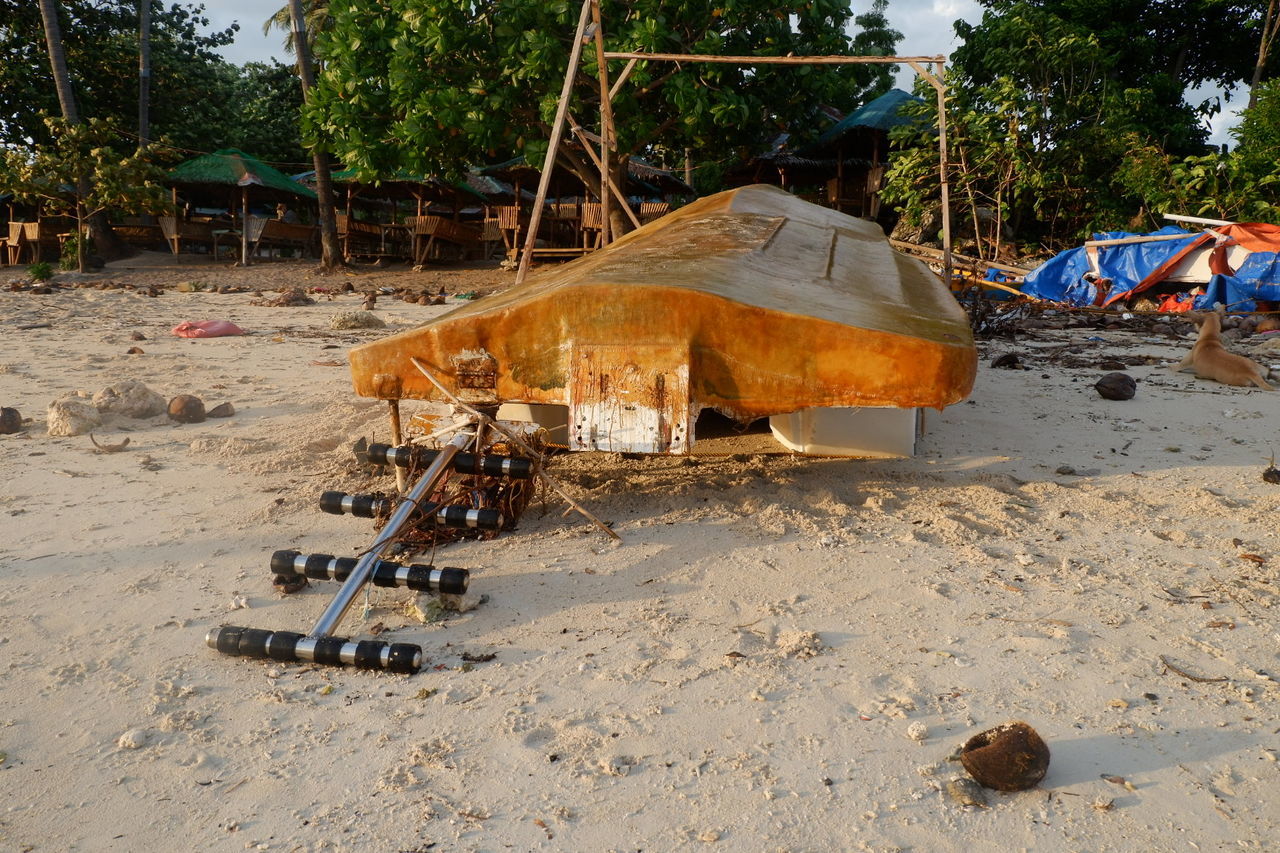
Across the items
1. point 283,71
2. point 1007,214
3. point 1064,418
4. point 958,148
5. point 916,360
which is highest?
point 283,71

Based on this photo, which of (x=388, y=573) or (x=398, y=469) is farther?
(x=398, y=469)

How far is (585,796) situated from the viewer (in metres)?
1.66

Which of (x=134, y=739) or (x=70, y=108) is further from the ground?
(x=70, y=108)

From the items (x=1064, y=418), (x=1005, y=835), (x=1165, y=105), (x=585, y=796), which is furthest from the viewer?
(x=1165, y=105)

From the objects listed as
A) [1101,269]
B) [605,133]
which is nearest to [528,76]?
[605,133]

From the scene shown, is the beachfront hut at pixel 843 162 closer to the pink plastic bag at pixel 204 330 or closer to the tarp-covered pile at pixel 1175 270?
the tarp-covered pile at pixel 1175 270

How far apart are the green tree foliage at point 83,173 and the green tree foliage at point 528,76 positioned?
6554mm

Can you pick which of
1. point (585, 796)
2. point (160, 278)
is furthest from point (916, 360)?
point (160, 278)

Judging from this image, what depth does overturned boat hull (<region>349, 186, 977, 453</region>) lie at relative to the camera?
109 inches

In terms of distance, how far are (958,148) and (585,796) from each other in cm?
1410

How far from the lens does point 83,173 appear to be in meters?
16.6

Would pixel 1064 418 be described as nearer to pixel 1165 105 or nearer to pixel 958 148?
pixel 958 148

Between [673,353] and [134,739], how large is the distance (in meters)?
1.81

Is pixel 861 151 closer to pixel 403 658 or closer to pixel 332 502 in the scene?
pixel 332 502
